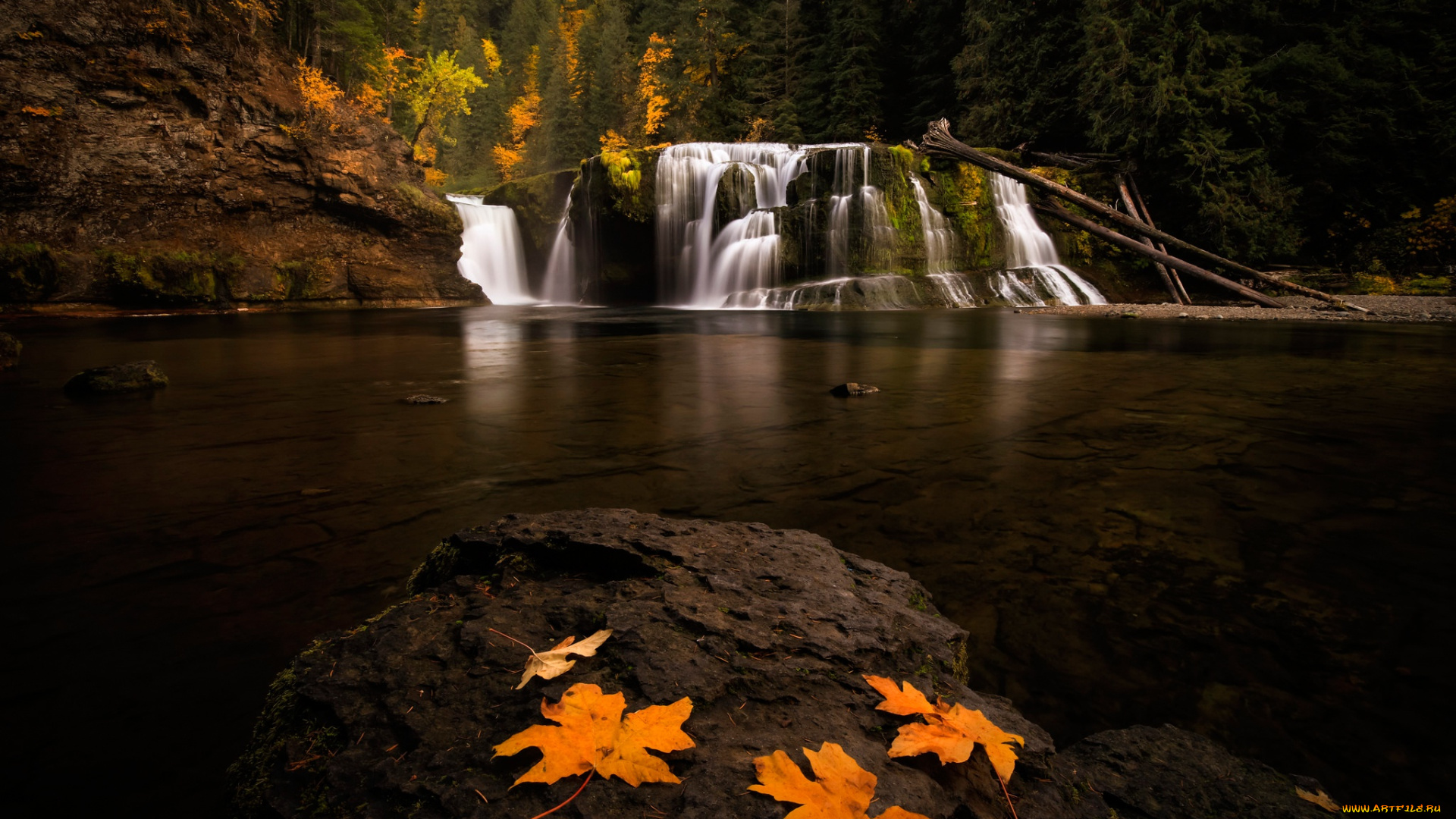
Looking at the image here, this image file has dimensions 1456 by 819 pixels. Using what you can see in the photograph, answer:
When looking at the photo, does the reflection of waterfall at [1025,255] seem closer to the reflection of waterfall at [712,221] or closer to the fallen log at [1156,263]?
the fallen log at [1156,263]

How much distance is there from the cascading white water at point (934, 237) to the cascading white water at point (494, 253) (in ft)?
51.1

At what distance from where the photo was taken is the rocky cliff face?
47.1ft

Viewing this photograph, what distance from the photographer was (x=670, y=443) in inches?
155

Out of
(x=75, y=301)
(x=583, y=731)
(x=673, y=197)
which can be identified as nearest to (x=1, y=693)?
(x=583, y=731)

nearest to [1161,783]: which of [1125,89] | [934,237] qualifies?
[934,237]

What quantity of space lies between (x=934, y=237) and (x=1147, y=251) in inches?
224

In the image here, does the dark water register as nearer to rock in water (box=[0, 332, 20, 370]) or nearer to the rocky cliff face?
rock in water (box=[0, 332, 20, 370])

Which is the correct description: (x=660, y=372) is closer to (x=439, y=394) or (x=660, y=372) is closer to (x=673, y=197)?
(x=439, y=394)

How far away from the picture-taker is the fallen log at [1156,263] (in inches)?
680

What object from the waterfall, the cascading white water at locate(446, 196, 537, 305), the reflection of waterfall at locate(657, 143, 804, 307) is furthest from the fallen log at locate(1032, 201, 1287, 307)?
the cascading white water at locate(446, 196, 537, 305)

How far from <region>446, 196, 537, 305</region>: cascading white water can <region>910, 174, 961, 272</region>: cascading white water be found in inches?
613

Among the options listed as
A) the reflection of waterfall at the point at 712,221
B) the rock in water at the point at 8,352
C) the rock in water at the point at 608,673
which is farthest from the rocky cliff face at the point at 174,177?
the rock in water at the point at 608,673

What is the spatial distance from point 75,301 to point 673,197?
51.2 feet

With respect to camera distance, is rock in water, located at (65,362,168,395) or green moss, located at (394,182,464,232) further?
green moss, located at (394,182,464,232)
